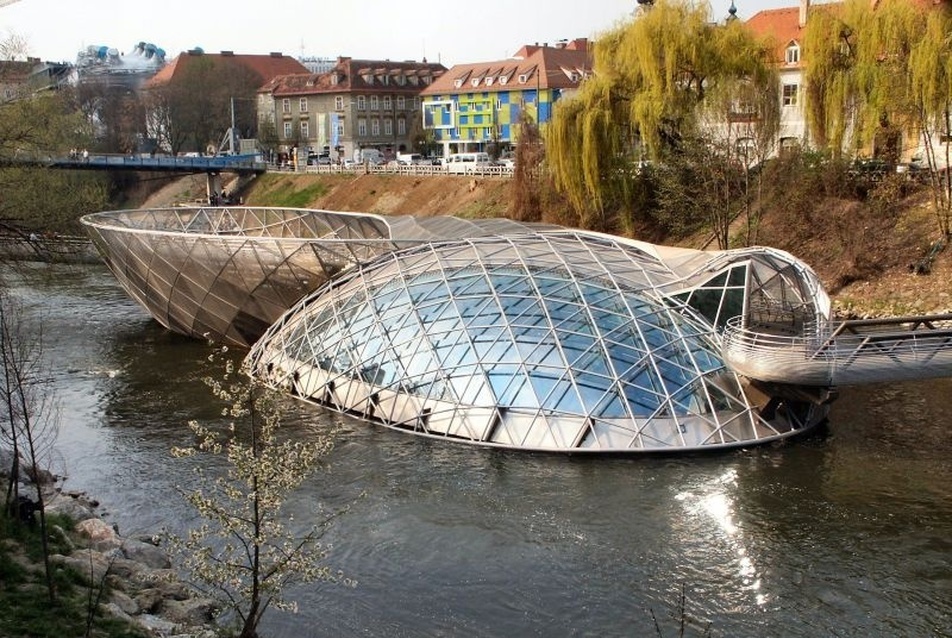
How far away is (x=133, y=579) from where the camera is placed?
60.7 feet

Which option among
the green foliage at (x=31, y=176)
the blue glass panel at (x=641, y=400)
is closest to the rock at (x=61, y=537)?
the green foliage at (x=31, y=176)

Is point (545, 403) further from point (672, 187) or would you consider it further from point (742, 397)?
point (672, 187)

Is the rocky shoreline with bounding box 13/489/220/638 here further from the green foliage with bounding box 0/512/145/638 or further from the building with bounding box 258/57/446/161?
the building with bounding box 258/57/446/161

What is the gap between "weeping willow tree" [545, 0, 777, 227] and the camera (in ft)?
169

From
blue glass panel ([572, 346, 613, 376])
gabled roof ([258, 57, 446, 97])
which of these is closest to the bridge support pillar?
gabled roof ([258, 57, 446, 97])

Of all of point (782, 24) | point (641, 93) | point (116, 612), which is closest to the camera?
point (116, 612)

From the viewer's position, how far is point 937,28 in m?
44.4

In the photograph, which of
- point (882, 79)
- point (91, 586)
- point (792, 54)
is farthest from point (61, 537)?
point (792, 54)

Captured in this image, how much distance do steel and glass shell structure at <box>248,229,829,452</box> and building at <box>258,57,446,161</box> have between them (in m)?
77.7

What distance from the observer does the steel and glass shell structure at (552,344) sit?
25.4 m

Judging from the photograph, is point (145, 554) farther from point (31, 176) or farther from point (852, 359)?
point (31, 176)

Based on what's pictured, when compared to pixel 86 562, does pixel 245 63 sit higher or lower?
higher

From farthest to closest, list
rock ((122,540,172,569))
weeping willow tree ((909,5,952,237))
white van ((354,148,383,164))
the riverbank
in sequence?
white van ((354,148,383,164)), weeping willow tree ((909,5,952,237)), rock ((122,540,172,569)), the riverbank

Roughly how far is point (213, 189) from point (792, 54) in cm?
5540
